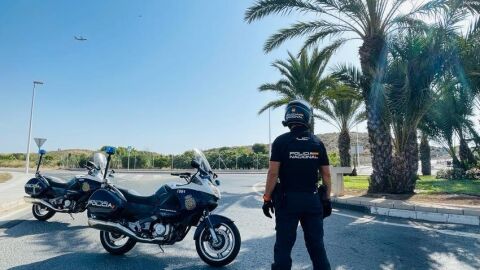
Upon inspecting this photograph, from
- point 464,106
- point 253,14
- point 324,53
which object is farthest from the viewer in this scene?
point 464,106

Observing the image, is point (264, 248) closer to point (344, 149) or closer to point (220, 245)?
point (220, 245)

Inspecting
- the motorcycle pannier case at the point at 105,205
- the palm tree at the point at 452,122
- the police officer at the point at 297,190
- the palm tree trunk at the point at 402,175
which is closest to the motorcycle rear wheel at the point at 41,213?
the motorcycle pannier case at the point at 105,205

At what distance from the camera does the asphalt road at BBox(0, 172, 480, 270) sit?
4.60 metres

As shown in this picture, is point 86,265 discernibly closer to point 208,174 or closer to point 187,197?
point 187,197

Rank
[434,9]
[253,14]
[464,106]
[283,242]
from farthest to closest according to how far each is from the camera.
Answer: [464,106]
[253,14]
[434,9]
[283,242]

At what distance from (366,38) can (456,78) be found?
299 centimetres

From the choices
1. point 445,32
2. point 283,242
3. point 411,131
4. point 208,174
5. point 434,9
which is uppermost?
point 434,9

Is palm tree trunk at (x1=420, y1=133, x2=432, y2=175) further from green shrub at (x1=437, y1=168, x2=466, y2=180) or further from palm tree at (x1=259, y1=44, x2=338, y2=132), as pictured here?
palm tree at (x1=259, y1=44, x2=338, y2=132)

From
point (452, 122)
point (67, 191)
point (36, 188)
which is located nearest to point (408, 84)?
point (67, 191)

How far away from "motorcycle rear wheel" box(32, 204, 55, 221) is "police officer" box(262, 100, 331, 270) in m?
6.16

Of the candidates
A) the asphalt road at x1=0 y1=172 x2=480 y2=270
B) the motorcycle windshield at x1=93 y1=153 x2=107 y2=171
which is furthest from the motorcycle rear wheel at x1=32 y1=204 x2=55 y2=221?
the motorcycle windshield at x1=93 y1=153 x2=107 y2=171

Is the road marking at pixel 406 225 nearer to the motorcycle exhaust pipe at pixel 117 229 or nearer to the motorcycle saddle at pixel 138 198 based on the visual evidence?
the motorcycle saddle at pixel 138 198

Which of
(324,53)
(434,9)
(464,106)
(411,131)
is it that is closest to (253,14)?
(324,53)

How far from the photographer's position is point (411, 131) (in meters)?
11.9
